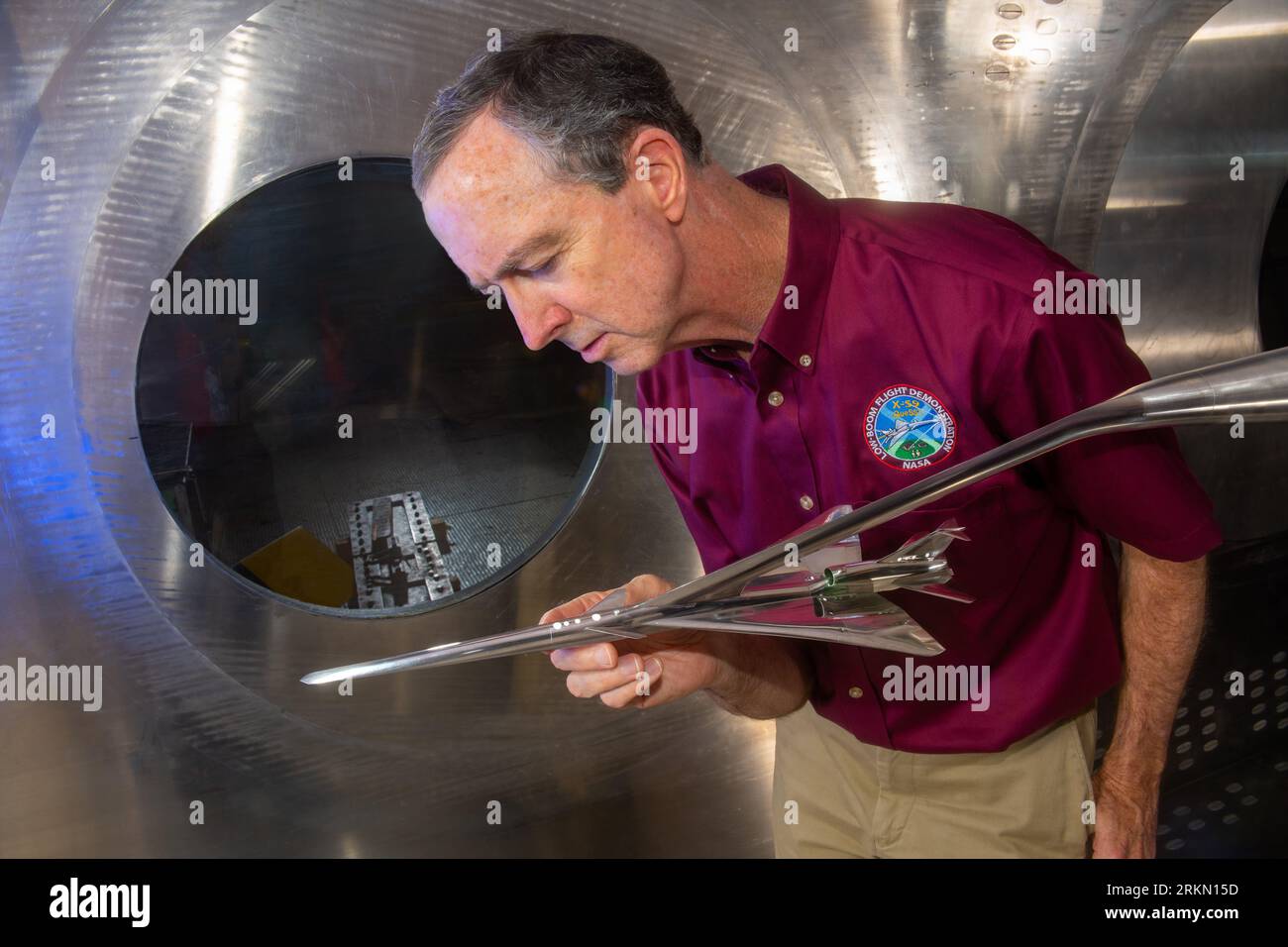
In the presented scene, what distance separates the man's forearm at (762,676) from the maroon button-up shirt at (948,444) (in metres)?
0.03

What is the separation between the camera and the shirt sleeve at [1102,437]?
0.83m

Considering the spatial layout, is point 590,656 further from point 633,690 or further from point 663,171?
point 663,171

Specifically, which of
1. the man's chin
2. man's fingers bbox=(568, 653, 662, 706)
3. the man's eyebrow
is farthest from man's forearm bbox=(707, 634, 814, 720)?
the man's eyebrow

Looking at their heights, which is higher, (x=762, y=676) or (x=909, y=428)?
(x=909, y=428)

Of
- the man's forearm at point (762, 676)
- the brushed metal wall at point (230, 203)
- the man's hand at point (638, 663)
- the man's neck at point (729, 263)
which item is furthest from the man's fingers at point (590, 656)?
the brushed metal wall at point (230, 203)

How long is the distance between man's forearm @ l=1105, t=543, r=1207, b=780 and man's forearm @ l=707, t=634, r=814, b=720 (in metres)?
0.27

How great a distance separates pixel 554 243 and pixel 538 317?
6 cm

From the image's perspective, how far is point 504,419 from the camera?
114 cm

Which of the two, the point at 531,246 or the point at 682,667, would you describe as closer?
the point at 531,246

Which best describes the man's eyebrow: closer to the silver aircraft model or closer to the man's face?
the man's face

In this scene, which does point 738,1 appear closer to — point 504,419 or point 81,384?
point 504,419

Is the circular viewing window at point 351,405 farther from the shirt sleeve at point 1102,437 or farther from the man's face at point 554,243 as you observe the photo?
the shirt sleeve at point 1102,437

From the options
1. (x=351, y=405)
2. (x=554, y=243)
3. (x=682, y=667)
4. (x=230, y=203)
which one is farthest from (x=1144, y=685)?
(x=230, y=203)

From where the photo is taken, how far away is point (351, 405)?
44.2 inches
